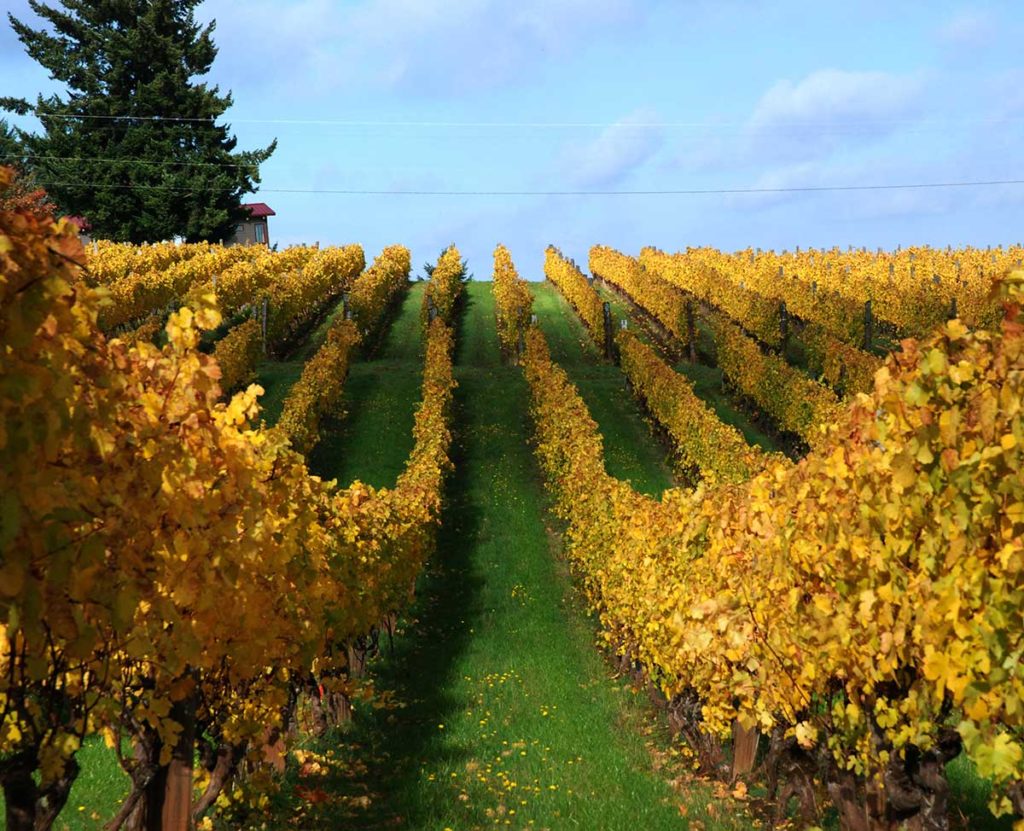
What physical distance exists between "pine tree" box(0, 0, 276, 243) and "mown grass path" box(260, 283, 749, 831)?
48892mm

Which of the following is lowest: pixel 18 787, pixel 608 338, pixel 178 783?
pixel 178 783

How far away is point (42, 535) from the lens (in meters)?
5.56

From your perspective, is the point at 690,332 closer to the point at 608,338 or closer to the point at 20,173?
the point at 608,338

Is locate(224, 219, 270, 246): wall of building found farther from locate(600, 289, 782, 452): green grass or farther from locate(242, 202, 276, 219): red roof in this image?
locate(600, 289, 782, 452): green grass

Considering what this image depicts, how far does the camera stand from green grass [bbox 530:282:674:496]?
120 feet

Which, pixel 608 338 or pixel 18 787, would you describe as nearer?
pixel 18 787

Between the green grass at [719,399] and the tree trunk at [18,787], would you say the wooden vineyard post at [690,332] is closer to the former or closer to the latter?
the green grass at [719,399]

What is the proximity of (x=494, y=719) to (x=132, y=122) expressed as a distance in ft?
A: 215

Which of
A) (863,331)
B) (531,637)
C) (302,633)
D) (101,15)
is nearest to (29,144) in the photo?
(101,15)

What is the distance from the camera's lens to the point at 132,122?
74.1 m

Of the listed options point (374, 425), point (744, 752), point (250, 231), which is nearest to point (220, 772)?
point (744, 752)

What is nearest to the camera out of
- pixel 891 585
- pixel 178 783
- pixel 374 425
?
pixel 891 585

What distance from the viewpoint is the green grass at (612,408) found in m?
36.6

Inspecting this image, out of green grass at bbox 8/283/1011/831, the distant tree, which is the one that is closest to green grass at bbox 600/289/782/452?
green grass at bbox 8/283/1011/831
